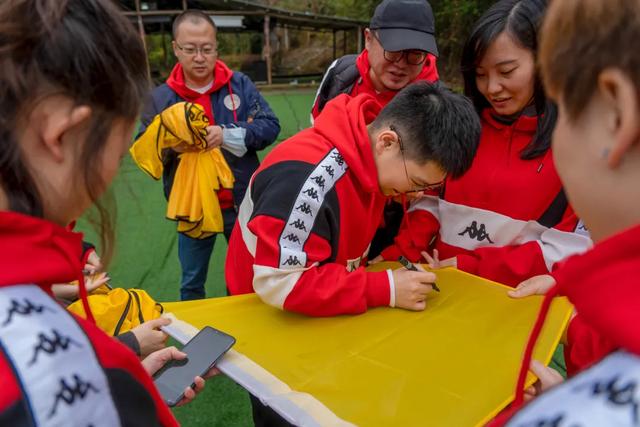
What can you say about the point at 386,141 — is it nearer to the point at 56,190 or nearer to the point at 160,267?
the point at 56,190

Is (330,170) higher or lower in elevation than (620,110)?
lower

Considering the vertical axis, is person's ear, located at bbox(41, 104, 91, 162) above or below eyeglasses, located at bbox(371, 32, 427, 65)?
below

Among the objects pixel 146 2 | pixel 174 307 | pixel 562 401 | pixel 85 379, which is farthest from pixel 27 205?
pixel 146 2

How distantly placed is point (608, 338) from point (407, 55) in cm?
181

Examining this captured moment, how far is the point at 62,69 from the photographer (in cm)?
61

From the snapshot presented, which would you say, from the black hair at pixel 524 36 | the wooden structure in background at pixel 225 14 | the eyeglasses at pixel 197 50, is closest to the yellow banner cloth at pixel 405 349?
the black hair at pixel 524 36

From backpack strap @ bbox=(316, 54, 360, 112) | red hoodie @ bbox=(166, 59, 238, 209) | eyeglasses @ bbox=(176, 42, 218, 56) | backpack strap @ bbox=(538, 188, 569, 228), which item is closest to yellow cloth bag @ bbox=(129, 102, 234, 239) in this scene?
red hoodie @ bbox=(166, 59, 238, 209)

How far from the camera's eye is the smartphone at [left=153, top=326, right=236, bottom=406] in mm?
1165

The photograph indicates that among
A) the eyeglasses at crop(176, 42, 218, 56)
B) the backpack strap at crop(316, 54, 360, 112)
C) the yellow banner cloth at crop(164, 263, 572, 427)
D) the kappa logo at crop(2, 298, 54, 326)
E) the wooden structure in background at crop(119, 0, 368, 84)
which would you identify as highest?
the wooden structure in background at crop(119, 0, 368, 84)

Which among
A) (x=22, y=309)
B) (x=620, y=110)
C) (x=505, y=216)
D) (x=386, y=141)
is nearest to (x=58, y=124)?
(x=22, y=309)

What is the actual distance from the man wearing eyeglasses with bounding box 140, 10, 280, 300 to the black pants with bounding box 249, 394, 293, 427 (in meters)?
1.25

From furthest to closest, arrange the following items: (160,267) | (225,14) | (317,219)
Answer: (225,14) < (160,267) < (317,219)

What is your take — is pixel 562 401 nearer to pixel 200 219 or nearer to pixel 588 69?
pixel 588 69

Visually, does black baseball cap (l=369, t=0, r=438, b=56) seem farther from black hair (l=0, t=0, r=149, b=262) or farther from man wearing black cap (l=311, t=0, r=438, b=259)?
black hair (l=0, t=0, r=149, b=262)
